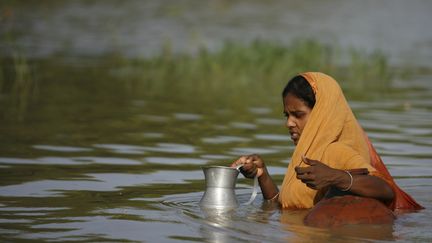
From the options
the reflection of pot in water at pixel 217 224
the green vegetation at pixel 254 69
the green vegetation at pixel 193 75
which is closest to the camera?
the reflection of pot in water at pixel 217 224

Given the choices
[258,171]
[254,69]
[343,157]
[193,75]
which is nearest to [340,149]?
[343,157]

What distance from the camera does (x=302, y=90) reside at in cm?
606

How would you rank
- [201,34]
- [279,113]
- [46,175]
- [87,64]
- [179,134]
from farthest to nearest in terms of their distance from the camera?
[201,34]
[87,64]
[279,113]
[179,134]
[46,175]

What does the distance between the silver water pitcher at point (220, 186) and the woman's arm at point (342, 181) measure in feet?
3.12

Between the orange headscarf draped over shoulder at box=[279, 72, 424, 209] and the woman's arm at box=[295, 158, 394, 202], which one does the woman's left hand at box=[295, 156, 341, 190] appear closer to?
the woman's arm at box=[295, 158, 394, 202]

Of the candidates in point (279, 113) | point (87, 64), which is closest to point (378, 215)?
point (279, 113)

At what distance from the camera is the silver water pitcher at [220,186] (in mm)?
6355

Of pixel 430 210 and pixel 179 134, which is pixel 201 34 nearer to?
pixel 179 134

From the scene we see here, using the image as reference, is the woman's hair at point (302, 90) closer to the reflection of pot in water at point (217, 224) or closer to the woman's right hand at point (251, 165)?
the woman's right hand at point (251, 165)

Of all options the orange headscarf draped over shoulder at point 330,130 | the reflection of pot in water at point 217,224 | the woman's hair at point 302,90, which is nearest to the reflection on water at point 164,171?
the reflection of pot in water at point 217,224

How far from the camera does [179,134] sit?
34.1 ft

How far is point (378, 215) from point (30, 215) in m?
2.13

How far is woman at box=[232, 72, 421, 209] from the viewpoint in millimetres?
5629

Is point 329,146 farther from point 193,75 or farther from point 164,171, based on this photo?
point 193,75
